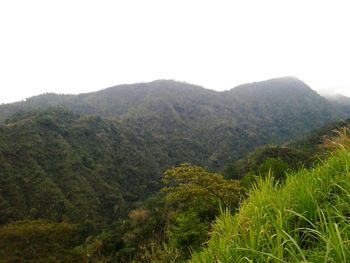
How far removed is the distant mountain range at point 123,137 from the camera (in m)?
65.4

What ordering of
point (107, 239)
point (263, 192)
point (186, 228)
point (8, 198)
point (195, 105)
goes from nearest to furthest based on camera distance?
1. point (263, 192)
2. point (186, 228)
3. point (107, 239)
4. point (8, 198)
5. point (195, 105)

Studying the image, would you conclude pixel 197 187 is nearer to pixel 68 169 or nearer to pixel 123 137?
pixel 68 169

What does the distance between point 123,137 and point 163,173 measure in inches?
2462

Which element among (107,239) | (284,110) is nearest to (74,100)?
(284,110)

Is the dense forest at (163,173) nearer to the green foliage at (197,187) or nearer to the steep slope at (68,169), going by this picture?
the green foliage at (197,187)

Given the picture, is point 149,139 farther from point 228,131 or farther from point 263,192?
point 263,192

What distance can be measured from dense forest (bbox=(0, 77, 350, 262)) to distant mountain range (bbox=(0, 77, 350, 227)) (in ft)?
1.10

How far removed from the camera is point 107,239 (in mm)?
40281

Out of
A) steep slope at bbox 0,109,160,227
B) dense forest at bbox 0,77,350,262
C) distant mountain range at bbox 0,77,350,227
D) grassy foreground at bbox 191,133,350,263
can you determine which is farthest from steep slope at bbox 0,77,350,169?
grassy foreground at bbox 191,133,350,263

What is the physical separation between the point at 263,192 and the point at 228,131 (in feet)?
429

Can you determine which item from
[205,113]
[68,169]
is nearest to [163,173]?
[68,169]

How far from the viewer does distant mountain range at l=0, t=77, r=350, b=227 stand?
215 ft

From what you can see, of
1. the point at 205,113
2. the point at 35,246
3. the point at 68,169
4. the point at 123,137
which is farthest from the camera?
the point at 205,113

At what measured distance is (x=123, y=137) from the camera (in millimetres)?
109000
